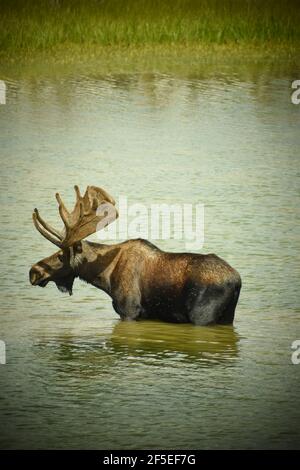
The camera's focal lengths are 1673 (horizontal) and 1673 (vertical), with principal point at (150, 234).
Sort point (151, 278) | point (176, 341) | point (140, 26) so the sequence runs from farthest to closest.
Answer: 1. point (140, 26)
2. point (151, 278)
3. point (176, 341)

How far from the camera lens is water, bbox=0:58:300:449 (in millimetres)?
8711

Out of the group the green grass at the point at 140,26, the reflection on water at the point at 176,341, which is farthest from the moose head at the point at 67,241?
the green grass at the point at 140,26

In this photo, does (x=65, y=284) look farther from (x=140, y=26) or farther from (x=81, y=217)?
(x=140, y=26)

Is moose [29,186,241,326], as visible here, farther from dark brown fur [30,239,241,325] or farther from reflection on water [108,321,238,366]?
reflection on water [108,321,238,366]

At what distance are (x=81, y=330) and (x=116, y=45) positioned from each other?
1133 cm

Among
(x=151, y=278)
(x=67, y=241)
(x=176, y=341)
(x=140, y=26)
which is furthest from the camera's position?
(x=140, y=26)

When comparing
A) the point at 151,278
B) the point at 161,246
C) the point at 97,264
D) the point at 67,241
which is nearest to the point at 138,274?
the point at 151,278

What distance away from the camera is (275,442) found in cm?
833

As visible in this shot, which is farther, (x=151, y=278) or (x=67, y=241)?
(x=67, y=241)

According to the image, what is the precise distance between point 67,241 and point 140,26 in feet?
37.1

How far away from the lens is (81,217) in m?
10.7

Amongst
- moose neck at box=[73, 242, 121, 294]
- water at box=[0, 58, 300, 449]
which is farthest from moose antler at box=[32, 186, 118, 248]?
water at box=[0, 58, 300, 449]
